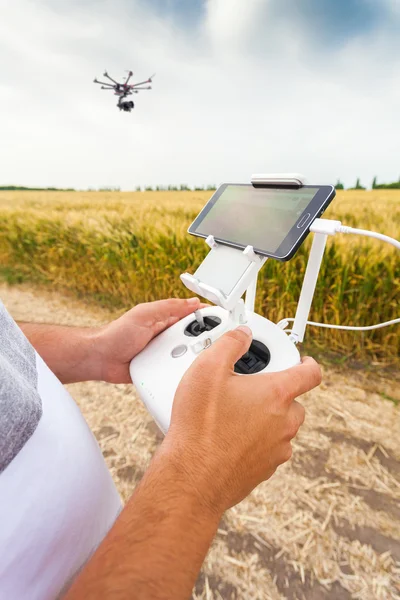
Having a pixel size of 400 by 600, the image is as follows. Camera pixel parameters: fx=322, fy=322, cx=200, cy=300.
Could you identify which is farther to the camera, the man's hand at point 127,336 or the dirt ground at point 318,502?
the dirt ground at point 318,502

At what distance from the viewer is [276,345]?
0.86 m

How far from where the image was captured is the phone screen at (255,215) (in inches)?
29.9

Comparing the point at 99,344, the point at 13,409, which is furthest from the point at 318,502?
the point at 13,409

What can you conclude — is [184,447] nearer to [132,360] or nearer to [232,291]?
[232,291]

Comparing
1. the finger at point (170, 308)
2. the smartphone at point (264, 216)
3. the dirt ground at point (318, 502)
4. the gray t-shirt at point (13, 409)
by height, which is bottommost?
the dirt ground at point (318, 502)

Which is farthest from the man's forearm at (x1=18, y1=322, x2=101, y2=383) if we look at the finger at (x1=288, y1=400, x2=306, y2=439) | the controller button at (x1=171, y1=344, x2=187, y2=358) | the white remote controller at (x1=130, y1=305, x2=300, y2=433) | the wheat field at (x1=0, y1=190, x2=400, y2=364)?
the wheat field at (x1=0, y1=190, x2=400, y2=364)

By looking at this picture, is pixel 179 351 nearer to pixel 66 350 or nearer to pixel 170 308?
pixel 170 308

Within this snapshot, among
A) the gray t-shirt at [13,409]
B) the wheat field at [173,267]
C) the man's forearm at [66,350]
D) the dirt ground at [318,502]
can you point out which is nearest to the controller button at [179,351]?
the man's forearm at [66,350]

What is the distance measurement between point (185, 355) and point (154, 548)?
0.47 meters

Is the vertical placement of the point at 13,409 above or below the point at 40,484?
above

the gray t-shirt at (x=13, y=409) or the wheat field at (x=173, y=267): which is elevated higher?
the gray t-shirt at (x=13, y=409)

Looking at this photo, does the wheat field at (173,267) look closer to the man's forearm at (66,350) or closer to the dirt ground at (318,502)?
the dirt ground at (318,502)

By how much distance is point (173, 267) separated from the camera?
2.88 metres

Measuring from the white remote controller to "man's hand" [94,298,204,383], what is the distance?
42mm
